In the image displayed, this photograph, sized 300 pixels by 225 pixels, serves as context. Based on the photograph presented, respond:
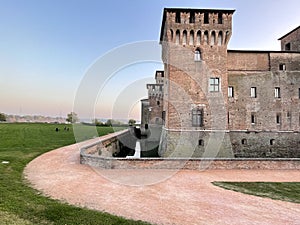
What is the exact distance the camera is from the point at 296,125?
21906 mm

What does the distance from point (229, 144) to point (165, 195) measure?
13.9m

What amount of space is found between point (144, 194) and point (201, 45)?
15.9 metres

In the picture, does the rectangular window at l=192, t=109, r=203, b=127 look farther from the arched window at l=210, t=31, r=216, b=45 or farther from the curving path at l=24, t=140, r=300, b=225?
the curving path at l=24, t=140, r=300, b=225

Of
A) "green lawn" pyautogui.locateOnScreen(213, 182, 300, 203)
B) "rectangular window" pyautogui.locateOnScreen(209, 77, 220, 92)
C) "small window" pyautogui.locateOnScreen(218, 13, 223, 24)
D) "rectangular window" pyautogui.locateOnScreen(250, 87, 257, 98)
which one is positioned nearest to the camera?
"green lawn" pyautogui.locateOnScreen(213, 182, 300, 203)

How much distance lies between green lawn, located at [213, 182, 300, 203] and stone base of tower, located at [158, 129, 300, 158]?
29.1ft

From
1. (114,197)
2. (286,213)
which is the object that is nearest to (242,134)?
→ (286,213)

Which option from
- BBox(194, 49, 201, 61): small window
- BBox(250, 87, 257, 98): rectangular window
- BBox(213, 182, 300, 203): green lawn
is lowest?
BBox(213, 182, 300, 203): green lawn

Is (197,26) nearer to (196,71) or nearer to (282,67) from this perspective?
(196,71)

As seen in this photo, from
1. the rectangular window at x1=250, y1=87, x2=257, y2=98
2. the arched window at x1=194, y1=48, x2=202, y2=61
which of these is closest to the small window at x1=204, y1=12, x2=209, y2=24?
the arched window at x1=194, y1=48, x2=202, y2=61

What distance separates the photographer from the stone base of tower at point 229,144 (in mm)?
19844

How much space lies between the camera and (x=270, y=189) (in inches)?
401

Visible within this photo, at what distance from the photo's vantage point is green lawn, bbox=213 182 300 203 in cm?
914

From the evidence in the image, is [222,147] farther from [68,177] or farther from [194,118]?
[68,177]

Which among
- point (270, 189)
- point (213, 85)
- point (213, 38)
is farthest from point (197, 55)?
point (270, 189)
